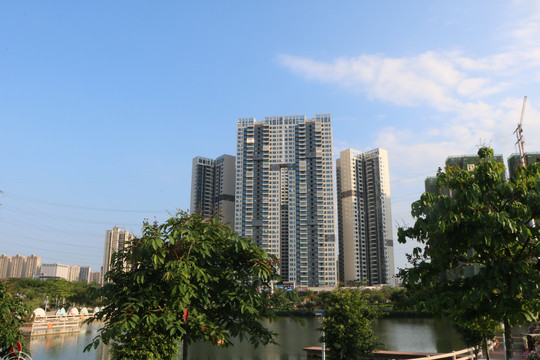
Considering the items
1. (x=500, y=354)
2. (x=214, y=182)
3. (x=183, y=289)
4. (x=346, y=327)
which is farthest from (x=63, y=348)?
(x=214, y=182)

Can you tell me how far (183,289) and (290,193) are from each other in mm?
124421

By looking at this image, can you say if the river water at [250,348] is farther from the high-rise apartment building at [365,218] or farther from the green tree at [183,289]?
the high-rise apartment building at [365,218]

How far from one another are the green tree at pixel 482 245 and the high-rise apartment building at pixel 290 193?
116 meters

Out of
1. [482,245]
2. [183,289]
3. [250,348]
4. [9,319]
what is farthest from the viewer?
[250,348]

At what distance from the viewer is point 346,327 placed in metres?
18.8

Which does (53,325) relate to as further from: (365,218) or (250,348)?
(365,218)

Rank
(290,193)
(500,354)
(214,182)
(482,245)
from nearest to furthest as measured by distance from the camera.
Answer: (482,245), (500,354), (290,193), (214,182)

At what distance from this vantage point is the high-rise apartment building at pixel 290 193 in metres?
126

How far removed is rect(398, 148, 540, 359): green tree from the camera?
765 cm

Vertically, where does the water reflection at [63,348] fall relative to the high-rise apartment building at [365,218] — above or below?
below

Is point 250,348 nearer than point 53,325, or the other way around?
point 250,348

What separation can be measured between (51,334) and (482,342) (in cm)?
4468

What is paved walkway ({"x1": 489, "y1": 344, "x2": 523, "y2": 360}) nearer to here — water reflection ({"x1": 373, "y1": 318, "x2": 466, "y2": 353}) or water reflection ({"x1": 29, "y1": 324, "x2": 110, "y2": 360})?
water reflection ({"x1": 373, "y1": 318, "x2": 466, "y2": 353})

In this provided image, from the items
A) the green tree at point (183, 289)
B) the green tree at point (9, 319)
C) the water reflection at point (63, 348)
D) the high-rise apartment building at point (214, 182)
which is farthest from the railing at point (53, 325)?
the high-rise apartment building at point (214, 182)
